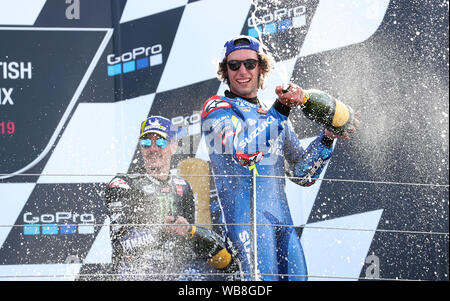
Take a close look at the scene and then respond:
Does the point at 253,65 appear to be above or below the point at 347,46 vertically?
below

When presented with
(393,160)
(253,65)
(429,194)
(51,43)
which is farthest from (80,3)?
(429,194)

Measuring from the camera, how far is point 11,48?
397cm

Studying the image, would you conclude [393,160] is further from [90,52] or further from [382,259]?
[90,52]

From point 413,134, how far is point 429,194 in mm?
335

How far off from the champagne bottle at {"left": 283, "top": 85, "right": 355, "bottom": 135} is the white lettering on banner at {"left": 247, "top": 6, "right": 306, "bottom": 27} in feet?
2.70

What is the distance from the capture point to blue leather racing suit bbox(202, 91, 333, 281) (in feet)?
11.2

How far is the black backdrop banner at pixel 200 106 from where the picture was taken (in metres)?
3.95

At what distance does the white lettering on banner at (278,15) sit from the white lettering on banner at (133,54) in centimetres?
50

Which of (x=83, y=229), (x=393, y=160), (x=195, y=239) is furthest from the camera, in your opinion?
(x=393, y=160)

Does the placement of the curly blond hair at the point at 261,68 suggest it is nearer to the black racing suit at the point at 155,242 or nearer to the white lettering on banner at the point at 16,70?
the black racing suit at the point at 155,242

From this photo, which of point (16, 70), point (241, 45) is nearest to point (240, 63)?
point (241, 45)

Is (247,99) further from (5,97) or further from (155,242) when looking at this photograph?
(5,97)

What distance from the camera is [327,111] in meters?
3.41

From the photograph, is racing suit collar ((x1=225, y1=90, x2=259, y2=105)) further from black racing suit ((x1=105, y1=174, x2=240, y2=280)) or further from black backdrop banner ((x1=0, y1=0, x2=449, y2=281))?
black racing suit ((x1=105, y1=174, x2=240, y2=280))
